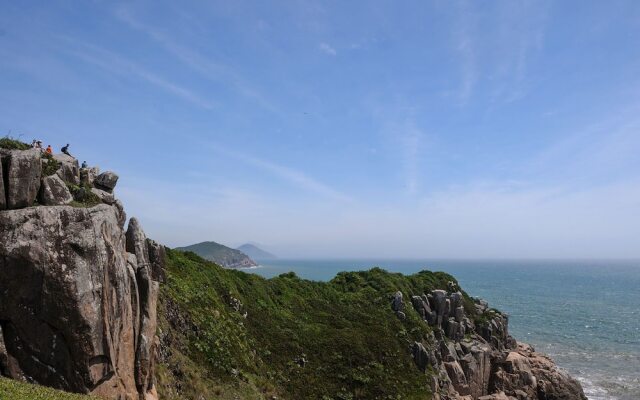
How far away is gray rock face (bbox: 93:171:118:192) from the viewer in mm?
24516

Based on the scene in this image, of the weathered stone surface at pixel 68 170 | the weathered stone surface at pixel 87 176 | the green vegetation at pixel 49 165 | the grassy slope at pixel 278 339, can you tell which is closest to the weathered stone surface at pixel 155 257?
the grassy slope at pixel 278 339

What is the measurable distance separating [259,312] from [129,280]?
2608cm

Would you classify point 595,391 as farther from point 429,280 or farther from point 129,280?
point 129,280

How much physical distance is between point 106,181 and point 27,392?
486 inches

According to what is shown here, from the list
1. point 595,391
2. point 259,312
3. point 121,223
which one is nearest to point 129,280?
point 121,223

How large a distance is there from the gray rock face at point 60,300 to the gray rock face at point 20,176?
86cm

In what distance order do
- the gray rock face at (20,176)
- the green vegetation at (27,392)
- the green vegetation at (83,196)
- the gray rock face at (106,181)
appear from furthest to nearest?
the gray rock face at (106,181) < the green vegetation at (83,196) < the gray rock face at (20,176) < the green vegetation at (27,392)

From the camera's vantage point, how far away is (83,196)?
2183 cm

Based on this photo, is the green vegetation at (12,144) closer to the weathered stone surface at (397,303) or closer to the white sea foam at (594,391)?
the weathered stone surface at (397,303)

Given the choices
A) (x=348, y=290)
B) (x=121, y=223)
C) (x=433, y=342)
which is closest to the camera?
(x=121, y=223)

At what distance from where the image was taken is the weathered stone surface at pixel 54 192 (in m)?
20.0

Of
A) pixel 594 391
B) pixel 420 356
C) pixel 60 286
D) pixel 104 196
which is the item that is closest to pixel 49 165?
pixel 104 196

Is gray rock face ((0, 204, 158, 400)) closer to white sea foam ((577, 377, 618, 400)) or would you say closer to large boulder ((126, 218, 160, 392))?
large boulder ((126, 218, 160, 392))

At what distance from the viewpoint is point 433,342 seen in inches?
2040
